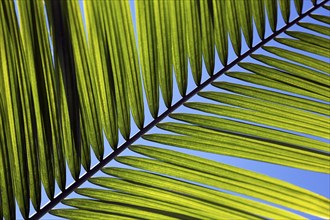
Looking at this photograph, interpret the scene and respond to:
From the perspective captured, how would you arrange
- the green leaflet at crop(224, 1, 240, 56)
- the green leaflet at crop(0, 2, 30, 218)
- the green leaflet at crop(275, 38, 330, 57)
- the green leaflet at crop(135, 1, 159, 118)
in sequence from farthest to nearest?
the green leaflet at crop(275, 38, 330, 57)
the green leaflet at crop(224, 1, 240, 56)
the green leaflet at crop(135, 1, 159, 118)
the green leaflet at crop(0, 2, 30, 218)

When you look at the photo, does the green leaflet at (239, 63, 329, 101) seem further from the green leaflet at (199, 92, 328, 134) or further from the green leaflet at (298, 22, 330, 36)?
the green leaflet at (298, 22, 330, 36)

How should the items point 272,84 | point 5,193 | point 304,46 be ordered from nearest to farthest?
point 5,193 < point 272,84 < point 304,46

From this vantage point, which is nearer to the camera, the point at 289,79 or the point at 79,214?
the point at 79,214

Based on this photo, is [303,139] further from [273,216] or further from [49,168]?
[49,168]

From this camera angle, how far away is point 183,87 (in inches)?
47.9

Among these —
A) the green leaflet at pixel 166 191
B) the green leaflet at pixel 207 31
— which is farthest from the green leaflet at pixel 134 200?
the green leaflet at pixel 207 31

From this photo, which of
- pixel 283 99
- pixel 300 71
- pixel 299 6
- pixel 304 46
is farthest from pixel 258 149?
pixel 299 6

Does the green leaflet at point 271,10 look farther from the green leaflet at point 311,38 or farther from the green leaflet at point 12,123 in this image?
the green leaflet at point 12,123

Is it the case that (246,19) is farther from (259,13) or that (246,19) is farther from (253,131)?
(253,131)

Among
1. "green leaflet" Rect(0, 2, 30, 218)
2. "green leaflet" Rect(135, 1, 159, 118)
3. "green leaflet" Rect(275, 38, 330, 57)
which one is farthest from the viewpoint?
"green leaflet" Rect(275, 38, 330, 57)

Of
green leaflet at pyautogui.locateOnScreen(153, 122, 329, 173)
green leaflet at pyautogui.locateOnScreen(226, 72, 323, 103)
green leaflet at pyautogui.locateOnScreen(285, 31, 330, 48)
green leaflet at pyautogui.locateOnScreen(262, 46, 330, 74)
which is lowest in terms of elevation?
green leaflet at pyautogui.locateOnScreen(153, 122, 329, 173)

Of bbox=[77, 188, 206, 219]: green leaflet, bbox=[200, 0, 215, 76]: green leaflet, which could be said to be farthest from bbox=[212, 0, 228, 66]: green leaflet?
bbox=[77, 188, 206, 219]: green leaflet

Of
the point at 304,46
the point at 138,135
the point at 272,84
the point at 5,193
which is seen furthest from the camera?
the point at 304,46

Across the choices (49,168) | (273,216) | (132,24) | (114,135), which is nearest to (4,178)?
(49,168)
